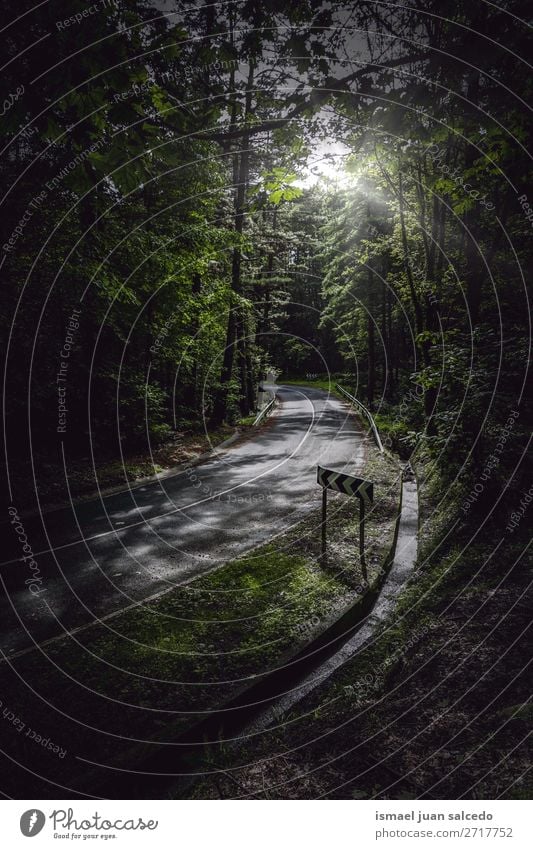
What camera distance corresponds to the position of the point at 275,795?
10.5ft

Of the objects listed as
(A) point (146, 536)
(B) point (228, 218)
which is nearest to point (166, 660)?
(A) point (146, 536)

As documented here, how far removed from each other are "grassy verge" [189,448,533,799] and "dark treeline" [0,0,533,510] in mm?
3673

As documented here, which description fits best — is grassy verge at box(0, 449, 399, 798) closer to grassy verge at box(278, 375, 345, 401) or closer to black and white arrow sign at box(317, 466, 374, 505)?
black and white arrow sign at box(317, 466, 374, 505)

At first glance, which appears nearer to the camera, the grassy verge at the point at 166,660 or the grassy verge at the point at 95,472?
the grassy verge at the point at 166,660

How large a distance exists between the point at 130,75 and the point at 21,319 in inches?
367

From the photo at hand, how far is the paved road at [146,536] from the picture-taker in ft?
19.9

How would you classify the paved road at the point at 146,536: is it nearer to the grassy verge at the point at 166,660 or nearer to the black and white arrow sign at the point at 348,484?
the grassy verge at the point at 166,660

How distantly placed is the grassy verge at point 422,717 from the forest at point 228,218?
8cm

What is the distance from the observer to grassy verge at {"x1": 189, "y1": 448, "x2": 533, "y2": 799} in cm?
318

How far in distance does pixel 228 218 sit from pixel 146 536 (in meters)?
17.4

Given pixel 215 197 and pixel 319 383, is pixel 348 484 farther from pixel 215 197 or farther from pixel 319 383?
pixel 319 383

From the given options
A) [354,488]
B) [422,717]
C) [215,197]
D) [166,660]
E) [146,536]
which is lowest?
[146,536]

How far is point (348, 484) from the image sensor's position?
706cm

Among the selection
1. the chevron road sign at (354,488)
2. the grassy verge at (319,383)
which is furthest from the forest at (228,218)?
the grassy verge at (319,383)
